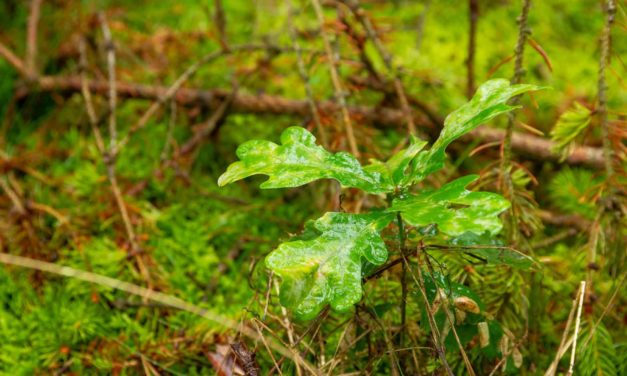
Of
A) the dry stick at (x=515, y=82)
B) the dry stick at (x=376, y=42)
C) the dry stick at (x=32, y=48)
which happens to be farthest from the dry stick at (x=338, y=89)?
the dry stick at (x=32, y=48)

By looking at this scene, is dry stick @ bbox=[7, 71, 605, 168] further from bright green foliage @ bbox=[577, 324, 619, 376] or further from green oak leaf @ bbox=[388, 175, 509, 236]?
green oak leaf @ bbox=[388, 175, 509, 236]

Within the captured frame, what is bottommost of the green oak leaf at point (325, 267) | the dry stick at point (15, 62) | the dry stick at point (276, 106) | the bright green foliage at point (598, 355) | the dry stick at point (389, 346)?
the bright green foliage at point (598, 355)

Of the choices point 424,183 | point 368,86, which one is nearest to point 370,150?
point 424,183

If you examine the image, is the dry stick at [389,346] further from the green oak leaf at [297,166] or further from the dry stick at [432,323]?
the green oak leaf at [297,166]

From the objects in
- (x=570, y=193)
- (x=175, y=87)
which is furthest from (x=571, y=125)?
(x=175, y=87)

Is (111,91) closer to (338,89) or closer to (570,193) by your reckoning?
(338,89)

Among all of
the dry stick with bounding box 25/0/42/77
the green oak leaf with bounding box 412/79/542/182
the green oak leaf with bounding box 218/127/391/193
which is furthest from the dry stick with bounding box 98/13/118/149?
the green oak leaf with bounding box 412/79/542/182

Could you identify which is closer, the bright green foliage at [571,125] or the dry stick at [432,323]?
the dry stick at [432,323]
